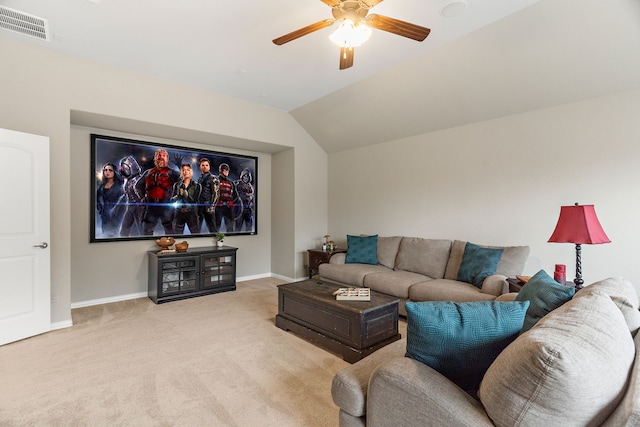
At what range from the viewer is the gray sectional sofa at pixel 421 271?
10.8ft

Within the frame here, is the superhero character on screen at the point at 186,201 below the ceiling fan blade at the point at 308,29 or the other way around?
below

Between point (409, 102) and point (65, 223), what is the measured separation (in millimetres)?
4341

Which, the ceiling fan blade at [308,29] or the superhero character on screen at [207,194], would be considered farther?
the superhero character on screen at [207,194]

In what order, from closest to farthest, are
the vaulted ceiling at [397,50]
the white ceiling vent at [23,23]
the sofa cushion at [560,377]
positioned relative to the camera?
1. the sofa cushion at [560,377]
2. the vaulted ceiling at [397,50]
3. the white ceiling vent at [23,23]

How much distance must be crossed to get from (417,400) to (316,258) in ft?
13.8

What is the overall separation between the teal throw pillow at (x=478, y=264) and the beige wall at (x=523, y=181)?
1.54ft

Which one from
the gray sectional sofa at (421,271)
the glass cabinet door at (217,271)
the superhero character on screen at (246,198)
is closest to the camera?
the gray sectional sofa at (421,271)

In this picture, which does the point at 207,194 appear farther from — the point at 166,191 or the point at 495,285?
the point at 495,285

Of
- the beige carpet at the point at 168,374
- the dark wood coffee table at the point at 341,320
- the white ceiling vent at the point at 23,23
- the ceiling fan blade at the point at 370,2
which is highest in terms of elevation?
the white ceiling vent at the point at 23,23

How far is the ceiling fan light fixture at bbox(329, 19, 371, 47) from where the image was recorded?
7.53ft

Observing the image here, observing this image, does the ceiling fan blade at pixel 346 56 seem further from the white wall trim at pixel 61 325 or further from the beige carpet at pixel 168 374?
the white wall trim at pixel 61 325

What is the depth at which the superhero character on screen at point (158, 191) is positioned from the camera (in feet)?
15.4

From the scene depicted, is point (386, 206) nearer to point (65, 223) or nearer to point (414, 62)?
point (414, 62)

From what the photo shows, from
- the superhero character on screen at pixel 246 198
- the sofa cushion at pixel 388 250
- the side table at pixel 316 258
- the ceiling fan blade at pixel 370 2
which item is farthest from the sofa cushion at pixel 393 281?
the ceiling fan blade at pixel 370 2
